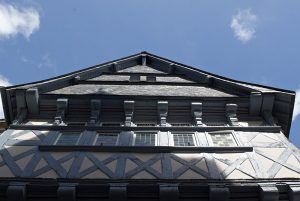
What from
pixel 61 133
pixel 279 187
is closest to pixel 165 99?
pixel 61 133

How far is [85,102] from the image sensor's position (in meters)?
11.2

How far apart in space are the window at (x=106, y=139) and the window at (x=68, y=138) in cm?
54

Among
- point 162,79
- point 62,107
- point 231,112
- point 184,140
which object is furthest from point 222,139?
point 162,79

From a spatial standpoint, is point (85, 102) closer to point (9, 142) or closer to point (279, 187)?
point (9, 142)

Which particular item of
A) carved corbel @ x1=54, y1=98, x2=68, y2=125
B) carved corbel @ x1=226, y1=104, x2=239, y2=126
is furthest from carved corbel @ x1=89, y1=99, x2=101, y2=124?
carved corbel @ x1=226, y1=104, x2=239, y2=126

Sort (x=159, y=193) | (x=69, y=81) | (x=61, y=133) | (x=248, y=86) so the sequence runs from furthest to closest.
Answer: (x=69, y=81) < (x=248, y=86) < (x=61, y=133) < (x=159, y=193)

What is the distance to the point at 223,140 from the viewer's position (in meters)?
9.66

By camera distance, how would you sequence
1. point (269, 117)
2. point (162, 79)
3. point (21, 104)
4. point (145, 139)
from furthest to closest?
point (162, 79)
point (21, 104)
point (269, 117)
point (145, 139)

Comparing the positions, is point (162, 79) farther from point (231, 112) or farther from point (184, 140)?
point (184, 140)

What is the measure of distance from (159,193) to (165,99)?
453 cm

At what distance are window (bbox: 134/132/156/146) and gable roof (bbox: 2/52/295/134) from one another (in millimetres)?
3347

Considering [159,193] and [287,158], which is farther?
[287,158]

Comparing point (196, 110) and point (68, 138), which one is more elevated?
point (196, 110)

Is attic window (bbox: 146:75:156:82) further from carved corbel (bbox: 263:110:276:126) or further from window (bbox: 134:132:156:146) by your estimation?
window (bbox: 134:132:156:146)
